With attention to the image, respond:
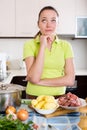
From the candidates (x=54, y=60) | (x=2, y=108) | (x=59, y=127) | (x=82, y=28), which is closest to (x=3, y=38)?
(x=82, y=28)

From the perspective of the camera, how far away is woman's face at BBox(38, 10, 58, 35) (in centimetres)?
165

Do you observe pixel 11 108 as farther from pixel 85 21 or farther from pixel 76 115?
pixel 85 21

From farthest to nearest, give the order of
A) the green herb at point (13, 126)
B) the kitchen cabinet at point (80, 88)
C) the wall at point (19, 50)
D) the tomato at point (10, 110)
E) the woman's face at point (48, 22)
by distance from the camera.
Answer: the wall at point (19, 50) → the kitchen cabinet at point (80, 88) → the woman's face at point (48, 22) → the tomato at point (10, 110) → the green herb at point (13, 126)

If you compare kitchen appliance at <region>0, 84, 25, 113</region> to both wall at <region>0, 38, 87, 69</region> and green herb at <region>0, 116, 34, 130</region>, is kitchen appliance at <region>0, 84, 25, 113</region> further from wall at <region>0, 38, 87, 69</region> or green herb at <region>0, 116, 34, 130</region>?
wall at <region>0, 38, 87, 69</region>

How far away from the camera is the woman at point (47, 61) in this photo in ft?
5.44

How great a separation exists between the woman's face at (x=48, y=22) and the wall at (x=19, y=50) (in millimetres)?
1962

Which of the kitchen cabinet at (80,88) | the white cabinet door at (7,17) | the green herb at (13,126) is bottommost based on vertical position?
the kitchen cabinet at (80,88)

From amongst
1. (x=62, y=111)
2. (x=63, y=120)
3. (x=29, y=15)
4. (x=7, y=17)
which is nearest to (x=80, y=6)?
(x=29, y=15)

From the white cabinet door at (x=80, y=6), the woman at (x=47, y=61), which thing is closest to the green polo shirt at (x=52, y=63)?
the woman at (x=47, y=61)

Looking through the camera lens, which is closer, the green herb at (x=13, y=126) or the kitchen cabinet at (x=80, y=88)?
the green herb at (x=13, y=126)

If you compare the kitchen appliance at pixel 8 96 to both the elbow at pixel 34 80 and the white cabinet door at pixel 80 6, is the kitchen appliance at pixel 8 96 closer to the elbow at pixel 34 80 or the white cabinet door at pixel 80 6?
the elbow at pixel 34 80

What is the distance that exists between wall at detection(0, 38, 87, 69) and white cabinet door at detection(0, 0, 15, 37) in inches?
12.3

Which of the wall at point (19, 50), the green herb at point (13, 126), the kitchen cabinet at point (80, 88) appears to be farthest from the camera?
the wall at point (19, 50)

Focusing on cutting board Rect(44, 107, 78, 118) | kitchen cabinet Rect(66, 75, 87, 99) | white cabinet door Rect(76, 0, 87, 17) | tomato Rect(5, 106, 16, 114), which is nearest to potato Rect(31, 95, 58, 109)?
cutting board Rect(44, 107, 78, 118)
